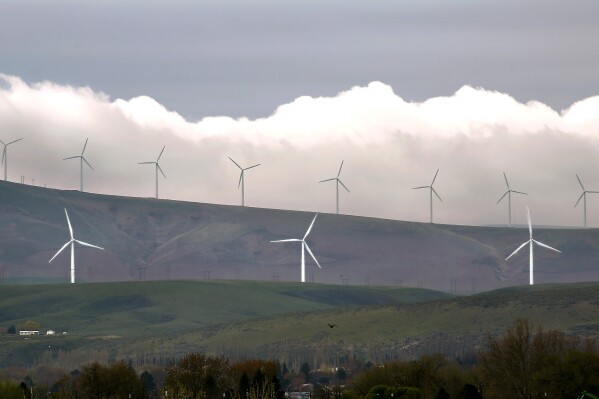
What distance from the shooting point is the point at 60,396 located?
181625 millimetres

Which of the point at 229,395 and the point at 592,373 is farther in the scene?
the point at 229,395

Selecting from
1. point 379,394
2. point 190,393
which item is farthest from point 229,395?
point 379,394

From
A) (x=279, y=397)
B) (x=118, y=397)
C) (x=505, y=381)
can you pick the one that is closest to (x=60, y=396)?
(x=118, y=397)

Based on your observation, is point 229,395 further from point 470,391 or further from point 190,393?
point 470,391

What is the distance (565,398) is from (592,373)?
18.7ft

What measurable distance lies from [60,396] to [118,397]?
13.7 meters

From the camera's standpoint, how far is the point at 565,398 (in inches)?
7215

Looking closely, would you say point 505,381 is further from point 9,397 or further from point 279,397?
point 9,397

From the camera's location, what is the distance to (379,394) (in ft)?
631

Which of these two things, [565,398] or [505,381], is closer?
[565,398]

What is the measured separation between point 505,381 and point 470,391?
78.2 feet

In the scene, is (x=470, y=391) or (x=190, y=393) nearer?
(x=470, y=391)

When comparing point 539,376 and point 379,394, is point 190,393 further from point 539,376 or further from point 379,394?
point 539,376

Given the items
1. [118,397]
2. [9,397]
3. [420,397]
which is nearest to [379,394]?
[420,397]
